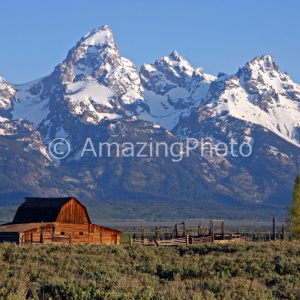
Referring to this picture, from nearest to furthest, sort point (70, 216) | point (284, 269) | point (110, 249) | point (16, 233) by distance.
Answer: point (284, 269) → point (110, 249) → point (16, 233) → point (70, 216)

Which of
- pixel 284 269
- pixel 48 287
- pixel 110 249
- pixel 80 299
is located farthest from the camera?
pixel 110 249

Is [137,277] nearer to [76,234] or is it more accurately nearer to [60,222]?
[60,222]

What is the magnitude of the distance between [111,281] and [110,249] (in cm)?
1861

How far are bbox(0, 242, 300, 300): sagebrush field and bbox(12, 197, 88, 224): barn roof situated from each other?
26903mm

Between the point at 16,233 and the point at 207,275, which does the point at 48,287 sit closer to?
the point at 207,275

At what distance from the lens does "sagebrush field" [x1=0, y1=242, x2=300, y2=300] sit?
809 inches

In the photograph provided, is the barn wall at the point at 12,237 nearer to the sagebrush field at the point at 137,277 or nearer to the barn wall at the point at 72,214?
the barn wall at the point at 72,214

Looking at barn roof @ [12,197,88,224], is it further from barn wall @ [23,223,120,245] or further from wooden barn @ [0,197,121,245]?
barn wall @ [23,223,120,245]

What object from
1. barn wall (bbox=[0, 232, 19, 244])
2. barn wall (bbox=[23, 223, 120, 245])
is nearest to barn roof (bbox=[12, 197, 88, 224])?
barn wall (bbox=[23, 223, 120, 245])

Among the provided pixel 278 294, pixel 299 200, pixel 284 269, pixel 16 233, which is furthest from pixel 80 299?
pixel 299 200

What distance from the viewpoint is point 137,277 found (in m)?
25.2

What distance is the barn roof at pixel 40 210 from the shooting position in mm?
65750

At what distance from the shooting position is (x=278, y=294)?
21.8m

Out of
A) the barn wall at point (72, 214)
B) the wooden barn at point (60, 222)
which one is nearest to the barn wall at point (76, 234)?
the wooden barn at point (60, 222)
